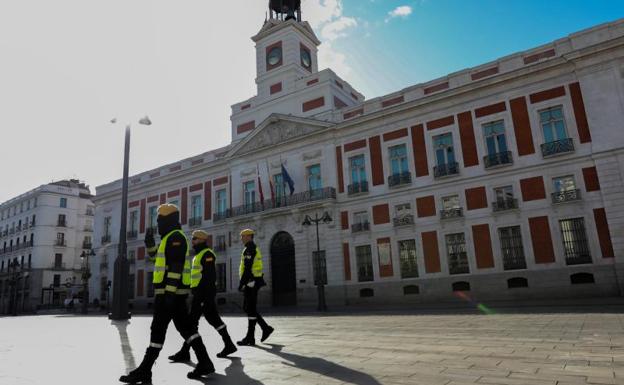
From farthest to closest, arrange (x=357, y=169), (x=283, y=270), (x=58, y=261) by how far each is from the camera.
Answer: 1. (x=58, y=261)
2. (x=283, y=270)
3. (x=357, y=169)

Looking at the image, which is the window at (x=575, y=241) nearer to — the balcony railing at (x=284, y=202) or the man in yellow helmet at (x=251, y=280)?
the balcony railing at (x=284, y=202)

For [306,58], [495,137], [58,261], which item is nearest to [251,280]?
[495,137]

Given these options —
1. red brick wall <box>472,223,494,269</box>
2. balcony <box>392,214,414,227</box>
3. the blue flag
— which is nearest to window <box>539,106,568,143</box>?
red brick wall <box>472,223,494,269</box>

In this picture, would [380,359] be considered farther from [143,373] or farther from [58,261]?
[58,261]

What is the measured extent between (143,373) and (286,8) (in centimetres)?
3374

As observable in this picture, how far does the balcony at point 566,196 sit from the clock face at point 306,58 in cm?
1998

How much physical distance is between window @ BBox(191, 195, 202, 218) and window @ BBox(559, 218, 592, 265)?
2476cm

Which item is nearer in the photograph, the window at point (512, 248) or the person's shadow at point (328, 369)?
the person's shadow at point (328, 369)

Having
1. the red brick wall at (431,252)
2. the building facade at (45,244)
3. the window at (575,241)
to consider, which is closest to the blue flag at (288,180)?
the red brick wall at (431,252)

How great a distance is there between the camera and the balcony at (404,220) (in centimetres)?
2287

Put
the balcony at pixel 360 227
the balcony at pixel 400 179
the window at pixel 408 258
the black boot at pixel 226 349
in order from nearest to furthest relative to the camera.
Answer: the black boot at pixel 226 349 → the window at pixel 408 258 → the balcony at pixel 400 179 → the balcony at pixel 360 227

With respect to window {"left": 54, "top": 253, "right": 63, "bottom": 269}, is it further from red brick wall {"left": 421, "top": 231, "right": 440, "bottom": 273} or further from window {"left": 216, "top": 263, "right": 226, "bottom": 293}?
red brick wall {"left": 421, "top": 231, "right": 440, "bottom": 273}

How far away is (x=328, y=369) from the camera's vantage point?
15.6ft

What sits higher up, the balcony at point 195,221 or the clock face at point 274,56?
the clock face at point 274,56
